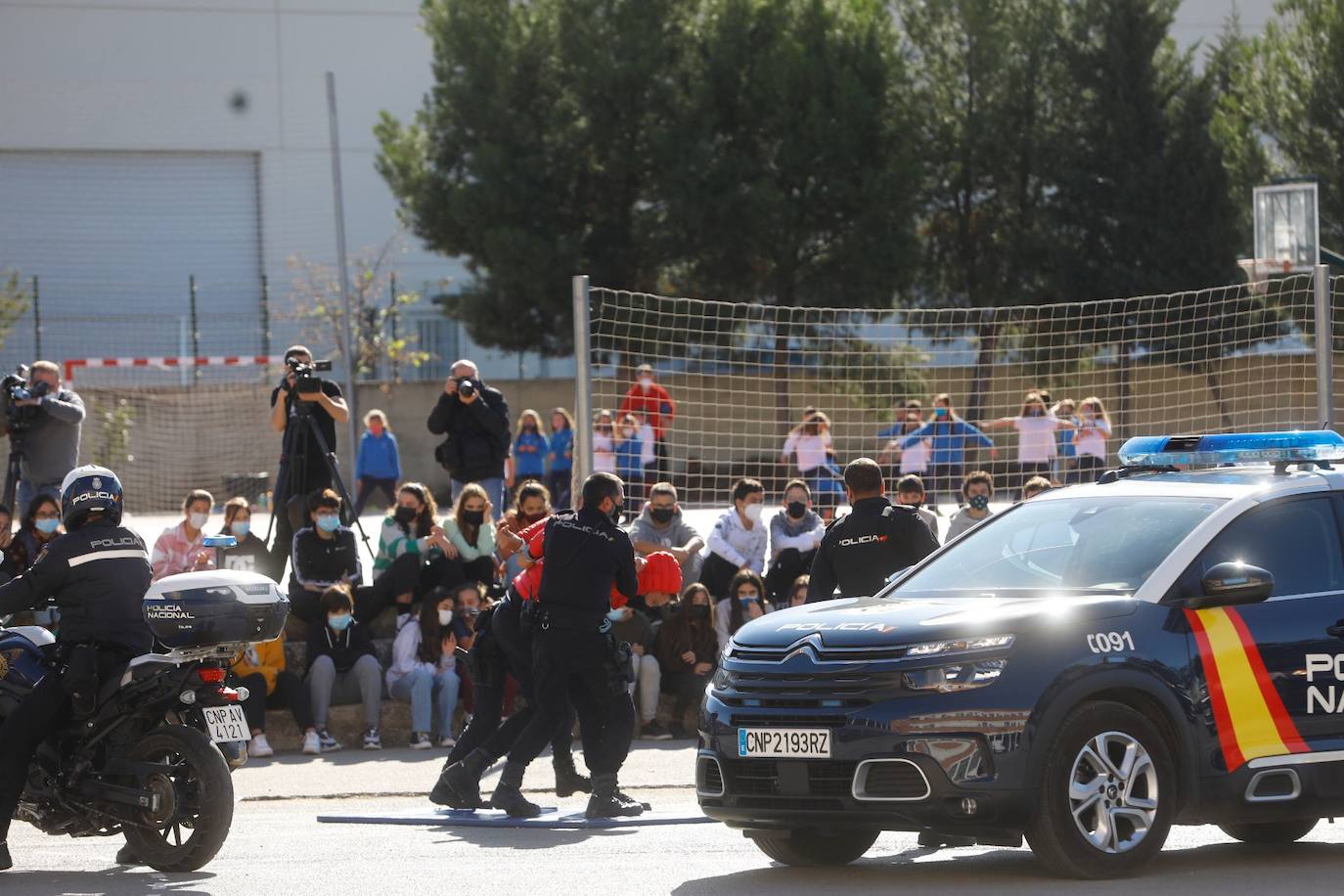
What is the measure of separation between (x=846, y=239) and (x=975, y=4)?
468 cm

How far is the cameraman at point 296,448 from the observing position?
1517 cm

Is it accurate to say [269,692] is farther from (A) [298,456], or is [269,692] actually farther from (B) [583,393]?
(B) [583,393]

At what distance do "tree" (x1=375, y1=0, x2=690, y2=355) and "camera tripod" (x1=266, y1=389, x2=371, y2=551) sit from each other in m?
18.2

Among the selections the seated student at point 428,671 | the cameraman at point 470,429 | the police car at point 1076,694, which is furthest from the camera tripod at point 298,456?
the police car at point 1076,694

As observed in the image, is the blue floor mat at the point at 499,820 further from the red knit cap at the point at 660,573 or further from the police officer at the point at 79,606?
the police officer at the point at 79,606

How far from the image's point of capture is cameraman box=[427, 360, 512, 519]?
52.9ft

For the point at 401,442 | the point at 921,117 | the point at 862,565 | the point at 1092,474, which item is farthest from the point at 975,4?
the point at 862,565

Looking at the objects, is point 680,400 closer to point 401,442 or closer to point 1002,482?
point 1002,482

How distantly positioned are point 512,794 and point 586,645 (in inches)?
36.2

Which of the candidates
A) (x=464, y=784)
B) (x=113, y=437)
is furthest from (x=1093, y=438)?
(x=113, y=437)

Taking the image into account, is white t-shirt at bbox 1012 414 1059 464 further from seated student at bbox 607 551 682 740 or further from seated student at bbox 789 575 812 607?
seated student at bbox 607 551 682 740

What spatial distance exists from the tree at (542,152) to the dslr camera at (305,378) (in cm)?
1808

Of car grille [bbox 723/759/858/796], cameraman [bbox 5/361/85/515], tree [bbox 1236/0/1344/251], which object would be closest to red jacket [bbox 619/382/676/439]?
cameraman [bbox 5/361/85/515]

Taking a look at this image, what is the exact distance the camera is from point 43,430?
15812 millimetres
